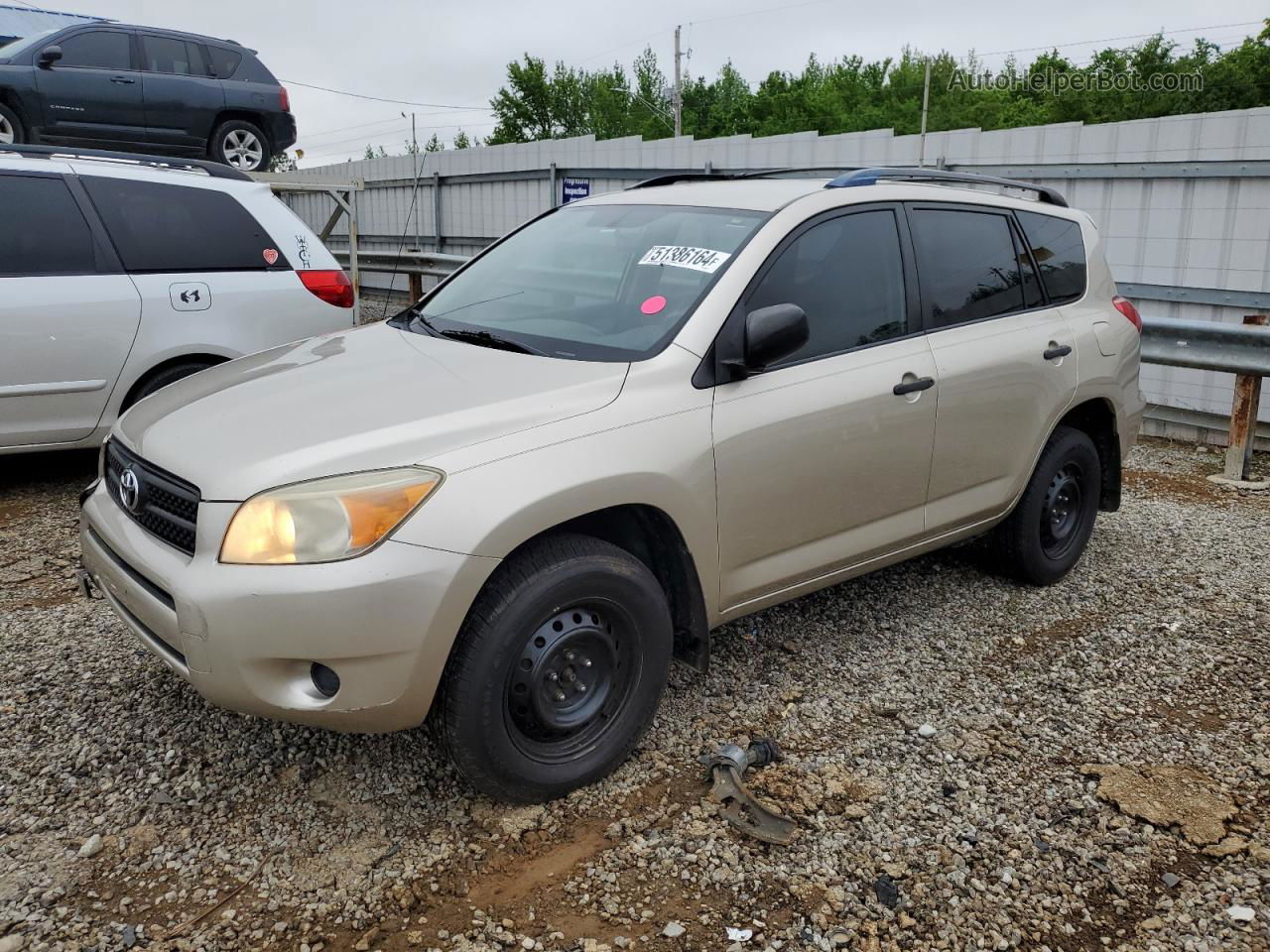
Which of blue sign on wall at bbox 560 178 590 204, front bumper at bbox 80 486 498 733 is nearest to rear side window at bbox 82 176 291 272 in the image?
front bumper at bbox 80 486 498 733

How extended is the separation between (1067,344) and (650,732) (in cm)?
253

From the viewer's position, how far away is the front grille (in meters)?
2.75

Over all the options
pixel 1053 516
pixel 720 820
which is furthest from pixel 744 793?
pixel 1053 516

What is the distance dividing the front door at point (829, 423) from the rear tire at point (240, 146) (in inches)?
377

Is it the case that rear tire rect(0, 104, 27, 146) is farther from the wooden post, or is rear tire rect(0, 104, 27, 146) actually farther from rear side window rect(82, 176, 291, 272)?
the wooden post

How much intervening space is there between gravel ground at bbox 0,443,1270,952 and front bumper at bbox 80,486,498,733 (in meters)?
0.46

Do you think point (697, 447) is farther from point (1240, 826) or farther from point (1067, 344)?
point (1067, 344)

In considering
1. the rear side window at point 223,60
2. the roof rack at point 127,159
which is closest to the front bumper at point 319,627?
the roof rack at point 127,159

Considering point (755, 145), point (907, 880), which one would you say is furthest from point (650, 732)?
point (755, 145)

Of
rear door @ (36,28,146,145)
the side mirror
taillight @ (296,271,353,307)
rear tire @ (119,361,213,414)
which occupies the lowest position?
rear tire @ (119,361,213,414)

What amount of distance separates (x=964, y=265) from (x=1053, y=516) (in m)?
1.32

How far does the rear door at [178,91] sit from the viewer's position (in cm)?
1087

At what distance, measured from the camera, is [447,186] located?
16875mm

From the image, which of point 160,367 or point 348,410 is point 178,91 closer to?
point 160,367
